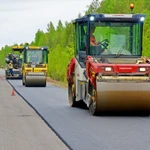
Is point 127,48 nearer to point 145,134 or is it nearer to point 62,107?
point 62,107

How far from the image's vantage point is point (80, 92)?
16031 millimetres

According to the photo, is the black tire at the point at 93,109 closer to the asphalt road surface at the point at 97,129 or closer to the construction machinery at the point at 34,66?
the asphalt road surface at the point at 97,129

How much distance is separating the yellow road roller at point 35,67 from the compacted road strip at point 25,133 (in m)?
15.9

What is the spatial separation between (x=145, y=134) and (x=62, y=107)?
687 cm

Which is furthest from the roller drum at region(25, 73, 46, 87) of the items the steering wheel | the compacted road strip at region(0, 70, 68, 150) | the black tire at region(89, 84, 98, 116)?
the black tire at region(89, 84, 98, 116)

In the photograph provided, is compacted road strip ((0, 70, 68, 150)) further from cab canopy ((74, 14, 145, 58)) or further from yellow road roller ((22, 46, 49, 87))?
yellow road roller ((22, 46, 49, 87))

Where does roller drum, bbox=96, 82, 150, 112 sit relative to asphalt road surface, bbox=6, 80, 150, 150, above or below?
above

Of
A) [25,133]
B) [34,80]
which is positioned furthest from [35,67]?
[25,133]

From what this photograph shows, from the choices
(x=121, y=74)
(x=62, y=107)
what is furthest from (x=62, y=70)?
(x=121, y=74)

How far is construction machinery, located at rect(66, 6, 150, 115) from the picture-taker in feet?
44.7

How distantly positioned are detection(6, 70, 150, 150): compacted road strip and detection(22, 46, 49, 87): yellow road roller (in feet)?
52.9

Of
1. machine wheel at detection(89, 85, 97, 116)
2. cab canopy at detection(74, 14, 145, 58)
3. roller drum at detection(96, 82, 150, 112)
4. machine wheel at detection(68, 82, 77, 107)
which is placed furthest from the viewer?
machine wheel at detection(68, 82, 77, 107)

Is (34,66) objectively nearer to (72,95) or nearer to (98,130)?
(72,95)

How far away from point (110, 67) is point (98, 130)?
292 centimetres
